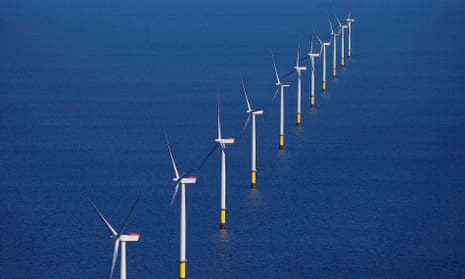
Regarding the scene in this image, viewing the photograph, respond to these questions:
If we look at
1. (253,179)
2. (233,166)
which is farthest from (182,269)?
(233,166)

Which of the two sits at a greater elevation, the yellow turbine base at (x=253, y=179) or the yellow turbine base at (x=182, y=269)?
the yellow turbine base at (x=253, y=179)

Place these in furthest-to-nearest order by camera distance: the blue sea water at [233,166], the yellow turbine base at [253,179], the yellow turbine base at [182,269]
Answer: the yellow turbine base at [253,179] < the blue sea water at [233,166] < the yellow turbine base at [182,269]

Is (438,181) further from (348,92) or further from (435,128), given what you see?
(348,92)

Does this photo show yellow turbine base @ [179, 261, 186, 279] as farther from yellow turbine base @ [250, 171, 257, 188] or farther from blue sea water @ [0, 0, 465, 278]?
yellow turbine base @ [250, 171, 257, 188]

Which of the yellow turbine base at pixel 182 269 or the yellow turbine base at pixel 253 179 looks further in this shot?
the yellow turbine base at pixel 253 179

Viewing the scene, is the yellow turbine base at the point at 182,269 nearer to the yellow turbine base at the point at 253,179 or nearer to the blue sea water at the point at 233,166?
the blue sea water at the point at 233,166

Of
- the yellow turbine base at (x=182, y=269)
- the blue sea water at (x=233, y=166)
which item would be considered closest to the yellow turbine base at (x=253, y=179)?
the blue sea water at (x=233, y=166)

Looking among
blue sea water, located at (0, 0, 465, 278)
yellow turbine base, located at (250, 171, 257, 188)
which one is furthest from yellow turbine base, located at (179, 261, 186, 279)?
yellow turbine base, located at (250, 171, 257, 188)

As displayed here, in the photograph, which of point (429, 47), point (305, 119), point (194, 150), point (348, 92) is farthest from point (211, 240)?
point (429, 47)
